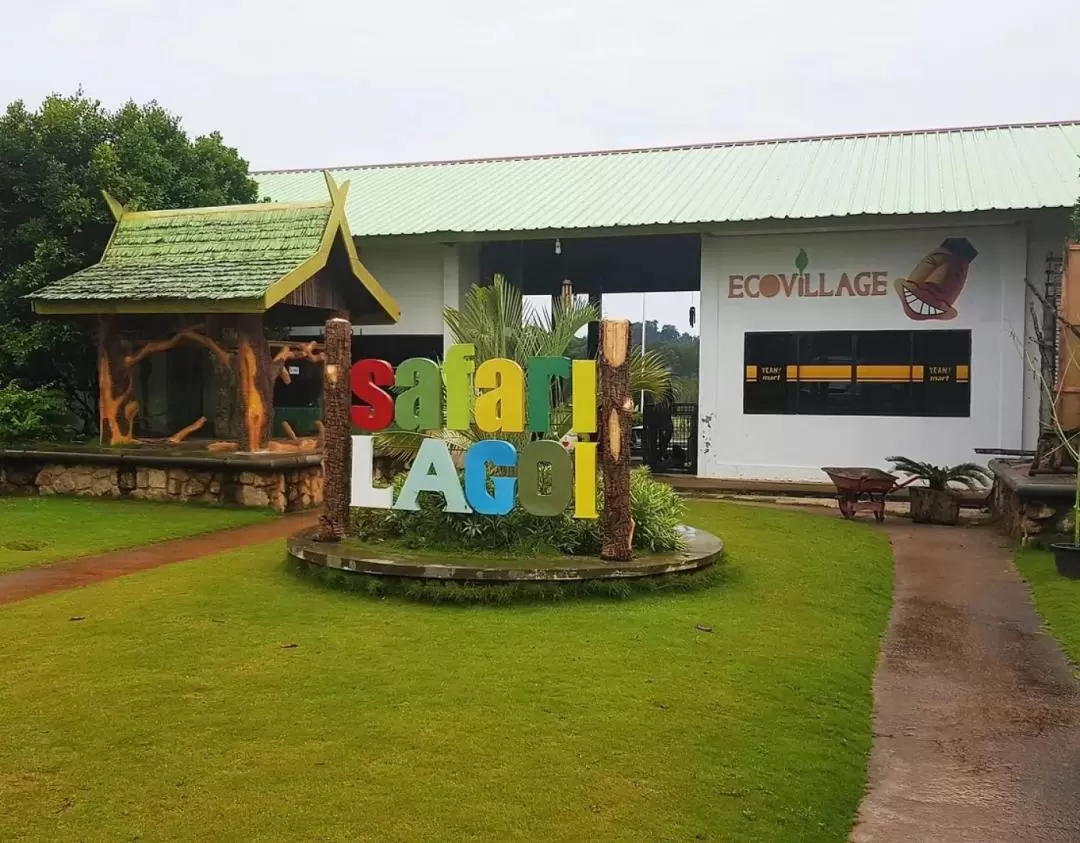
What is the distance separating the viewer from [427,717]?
16.3 feet

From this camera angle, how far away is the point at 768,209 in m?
16.5

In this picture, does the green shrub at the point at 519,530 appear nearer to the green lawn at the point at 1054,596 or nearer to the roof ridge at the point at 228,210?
the green lawn at the point at 1054,596

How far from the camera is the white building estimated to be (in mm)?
15867

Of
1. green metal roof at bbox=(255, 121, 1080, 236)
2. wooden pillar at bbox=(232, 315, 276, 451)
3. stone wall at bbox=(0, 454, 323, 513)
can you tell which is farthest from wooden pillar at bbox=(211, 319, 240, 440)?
green metal roof at bbox=(255, 121, 1080, 236)

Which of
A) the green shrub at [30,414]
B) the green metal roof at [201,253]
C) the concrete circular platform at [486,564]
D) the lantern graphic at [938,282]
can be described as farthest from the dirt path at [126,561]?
the lantern graphic at [938,282]

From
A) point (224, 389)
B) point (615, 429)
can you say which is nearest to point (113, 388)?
point (224, 389)

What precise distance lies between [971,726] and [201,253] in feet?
40.2

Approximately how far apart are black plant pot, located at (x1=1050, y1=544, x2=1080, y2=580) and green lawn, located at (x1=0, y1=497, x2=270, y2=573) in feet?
29.1

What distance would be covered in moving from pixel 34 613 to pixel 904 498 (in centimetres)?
1212

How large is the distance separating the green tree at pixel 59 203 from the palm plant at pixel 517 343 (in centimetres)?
872

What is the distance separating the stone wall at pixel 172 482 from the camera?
43.8ft

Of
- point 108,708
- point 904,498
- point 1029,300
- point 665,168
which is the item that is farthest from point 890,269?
point 108,708

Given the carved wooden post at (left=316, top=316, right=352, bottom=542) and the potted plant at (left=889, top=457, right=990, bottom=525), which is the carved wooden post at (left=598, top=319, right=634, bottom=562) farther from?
the potted plant at (left=889, top=457, right=990, bottom=525)

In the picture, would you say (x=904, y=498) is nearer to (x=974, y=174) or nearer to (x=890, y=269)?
(x=890, y=269)
